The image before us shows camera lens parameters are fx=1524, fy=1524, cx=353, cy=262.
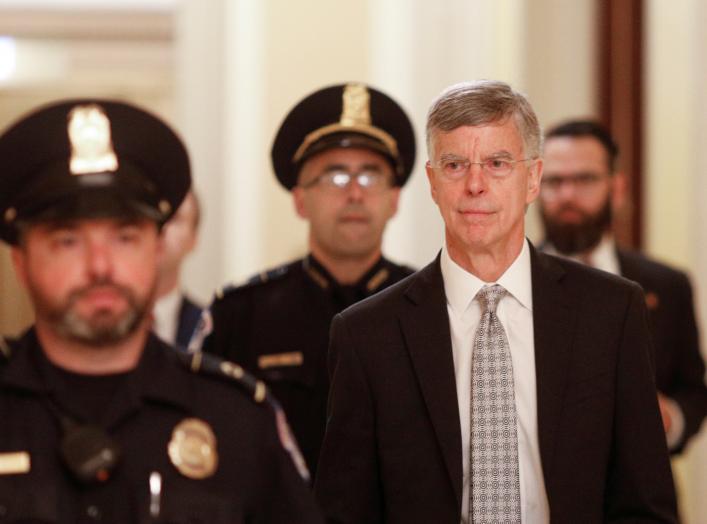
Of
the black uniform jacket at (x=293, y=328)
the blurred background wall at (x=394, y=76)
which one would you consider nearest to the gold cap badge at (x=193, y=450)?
the black uniform jacket at (x=293, y=328)

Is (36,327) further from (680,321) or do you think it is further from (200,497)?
(680,321)

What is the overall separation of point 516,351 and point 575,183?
2.35 metres

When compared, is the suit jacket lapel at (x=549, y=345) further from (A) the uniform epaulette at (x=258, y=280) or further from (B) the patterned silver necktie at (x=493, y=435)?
(A) the uniform epaulette at (x=258, y=280)

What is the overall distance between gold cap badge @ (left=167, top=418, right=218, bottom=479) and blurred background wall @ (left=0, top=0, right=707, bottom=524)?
3.11 metres

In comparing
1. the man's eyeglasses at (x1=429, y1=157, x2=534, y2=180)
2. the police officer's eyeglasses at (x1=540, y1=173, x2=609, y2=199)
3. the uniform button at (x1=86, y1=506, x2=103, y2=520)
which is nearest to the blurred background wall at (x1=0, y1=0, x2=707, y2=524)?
the police officer's eyeglasses at (x1=540, y1=173, x2=609, y2=199)

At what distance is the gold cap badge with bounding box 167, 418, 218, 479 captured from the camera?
87.7 inches

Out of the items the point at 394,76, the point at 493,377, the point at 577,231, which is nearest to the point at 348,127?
the point at 493,377

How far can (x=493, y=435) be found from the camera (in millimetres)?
2492


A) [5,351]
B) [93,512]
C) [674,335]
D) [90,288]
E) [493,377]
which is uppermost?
[90,288]

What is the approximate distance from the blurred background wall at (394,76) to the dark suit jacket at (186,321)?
3.30 ft

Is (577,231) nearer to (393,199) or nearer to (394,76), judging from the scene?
(393,199)

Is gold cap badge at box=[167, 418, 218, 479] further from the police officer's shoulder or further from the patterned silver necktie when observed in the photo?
the police officer's shoulder

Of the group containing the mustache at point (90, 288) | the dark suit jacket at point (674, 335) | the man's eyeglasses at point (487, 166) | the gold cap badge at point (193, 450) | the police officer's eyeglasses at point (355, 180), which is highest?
the man's eyeglasses at point (487, 166)

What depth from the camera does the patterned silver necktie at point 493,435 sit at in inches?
97.8
